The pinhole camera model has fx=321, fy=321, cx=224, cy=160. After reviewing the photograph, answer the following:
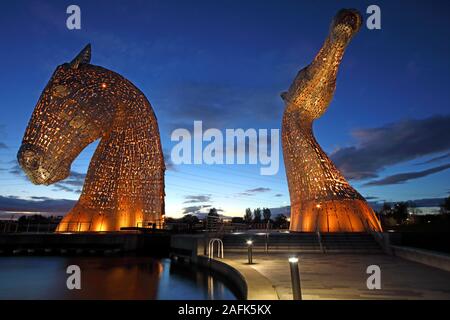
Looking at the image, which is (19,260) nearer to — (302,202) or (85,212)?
(85,212)

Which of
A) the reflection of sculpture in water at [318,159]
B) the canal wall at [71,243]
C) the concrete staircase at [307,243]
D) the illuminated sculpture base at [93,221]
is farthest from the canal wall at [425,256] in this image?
the illuminated sculpture base at [93,221]

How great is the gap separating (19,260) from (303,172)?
40.1 feet

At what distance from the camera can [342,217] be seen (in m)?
14.3

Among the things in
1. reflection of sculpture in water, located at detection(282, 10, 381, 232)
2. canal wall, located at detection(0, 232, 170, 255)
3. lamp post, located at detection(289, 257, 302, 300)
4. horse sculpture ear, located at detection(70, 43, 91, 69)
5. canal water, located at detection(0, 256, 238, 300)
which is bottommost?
canal water, located at detection(0, 256, 238, 300)

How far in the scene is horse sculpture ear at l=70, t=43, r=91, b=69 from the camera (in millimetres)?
13305

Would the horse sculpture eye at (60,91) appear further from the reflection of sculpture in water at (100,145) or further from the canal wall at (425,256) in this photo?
Answer: the canal wall at (425,256)

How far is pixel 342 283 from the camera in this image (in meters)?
6.21

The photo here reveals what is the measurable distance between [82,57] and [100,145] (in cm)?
400

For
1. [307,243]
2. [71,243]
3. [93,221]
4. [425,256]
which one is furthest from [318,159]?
[71,243]

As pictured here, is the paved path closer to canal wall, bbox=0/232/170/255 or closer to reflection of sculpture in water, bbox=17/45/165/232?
canal wall, bbox=0/232/170/255

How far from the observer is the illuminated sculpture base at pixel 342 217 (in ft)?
46.4

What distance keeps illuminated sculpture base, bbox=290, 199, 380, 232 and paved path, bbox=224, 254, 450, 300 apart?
15.7ft

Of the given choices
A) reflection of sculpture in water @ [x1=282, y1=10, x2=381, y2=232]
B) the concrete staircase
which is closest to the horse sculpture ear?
the concrete staircase
